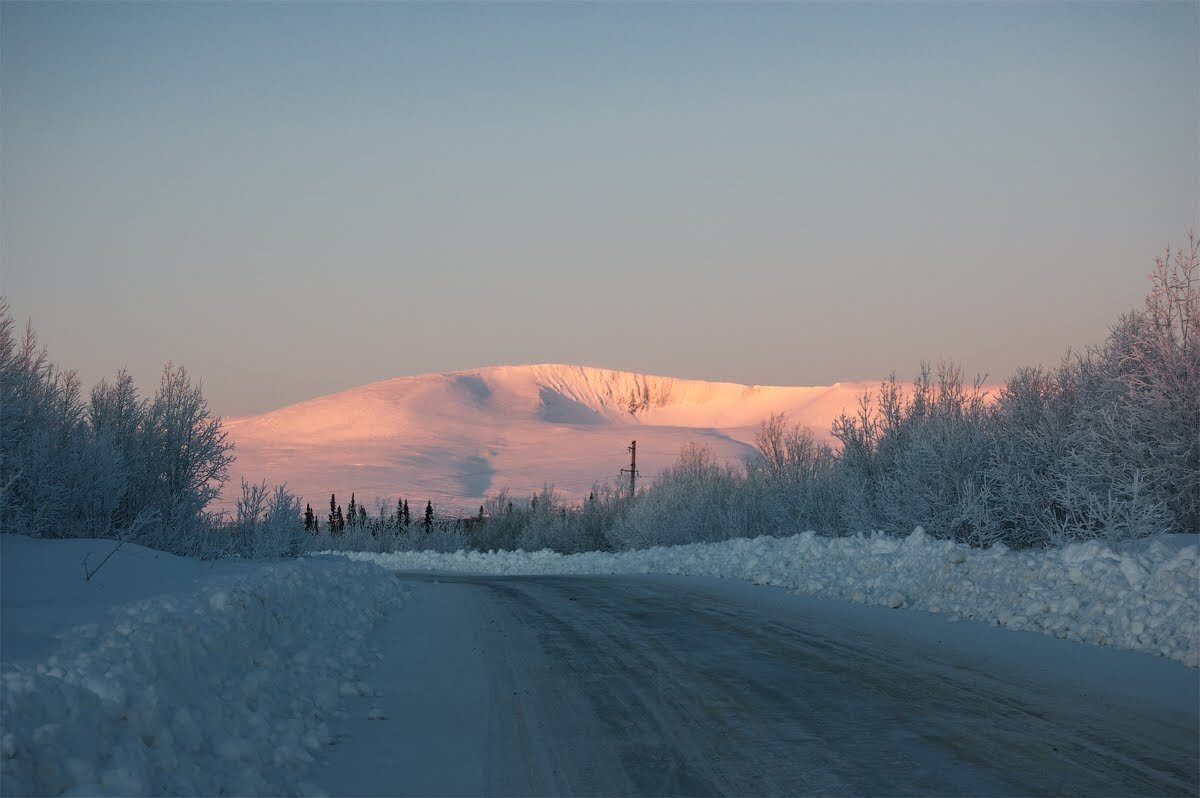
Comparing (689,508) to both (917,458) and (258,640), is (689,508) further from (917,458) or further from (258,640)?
(258,640)

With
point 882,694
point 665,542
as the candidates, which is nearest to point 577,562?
point 665,542

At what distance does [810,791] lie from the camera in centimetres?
585

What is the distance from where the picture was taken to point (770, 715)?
7809mm

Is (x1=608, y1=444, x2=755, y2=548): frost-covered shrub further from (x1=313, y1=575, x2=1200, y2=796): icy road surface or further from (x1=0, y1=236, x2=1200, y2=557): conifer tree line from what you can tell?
(x1=313, y1=575, x2=1200, y2=796): icy road surface

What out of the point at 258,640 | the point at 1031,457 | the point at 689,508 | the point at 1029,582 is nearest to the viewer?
the point at 258,640

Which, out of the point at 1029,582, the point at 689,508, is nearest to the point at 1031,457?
the point at 1029,582

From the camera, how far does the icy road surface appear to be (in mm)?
6180

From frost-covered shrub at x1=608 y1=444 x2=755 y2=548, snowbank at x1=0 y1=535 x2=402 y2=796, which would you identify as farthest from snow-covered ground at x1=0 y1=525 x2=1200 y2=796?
frost-covered shrub at x1=608 y1=444 x2=755 y2=548

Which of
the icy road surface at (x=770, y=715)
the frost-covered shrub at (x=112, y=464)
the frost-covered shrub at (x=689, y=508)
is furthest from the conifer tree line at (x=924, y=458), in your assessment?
the frost-covered shrub at (x=689, y=508)

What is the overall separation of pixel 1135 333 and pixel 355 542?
72.2 meters

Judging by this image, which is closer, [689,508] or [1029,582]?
[1029,582]

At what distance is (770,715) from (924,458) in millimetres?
15971

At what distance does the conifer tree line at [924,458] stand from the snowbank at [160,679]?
297 cm

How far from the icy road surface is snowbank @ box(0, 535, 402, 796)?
A: 1.80 feet
